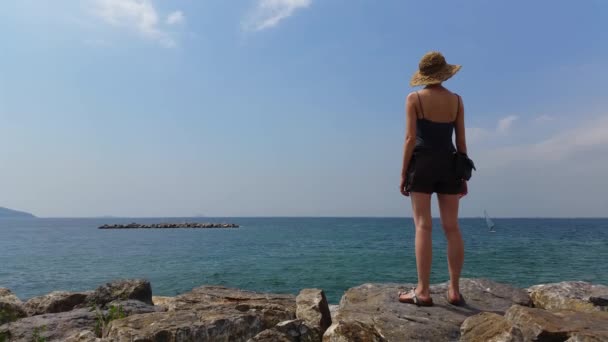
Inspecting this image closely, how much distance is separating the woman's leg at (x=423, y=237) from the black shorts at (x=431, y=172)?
0.11 m

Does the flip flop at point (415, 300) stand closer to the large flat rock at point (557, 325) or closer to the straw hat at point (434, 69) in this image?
the large flat rock at point (557, 325)

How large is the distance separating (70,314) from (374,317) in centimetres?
436

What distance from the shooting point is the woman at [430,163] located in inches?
185

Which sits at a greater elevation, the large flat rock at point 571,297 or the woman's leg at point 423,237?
the woman's leg at point 423,237

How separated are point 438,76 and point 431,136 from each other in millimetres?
731

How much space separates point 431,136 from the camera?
4.74 m

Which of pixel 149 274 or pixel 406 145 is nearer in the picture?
pixel 406 145

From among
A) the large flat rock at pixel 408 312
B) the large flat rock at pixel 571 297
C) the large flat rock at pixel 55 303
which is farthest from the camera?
the large flat rock at pixel 55 303

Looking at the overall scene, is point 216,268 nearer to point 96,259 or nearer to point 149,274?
point 149,274

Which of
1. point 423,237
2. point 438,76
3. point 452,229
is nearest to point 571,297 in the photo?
point 452,229

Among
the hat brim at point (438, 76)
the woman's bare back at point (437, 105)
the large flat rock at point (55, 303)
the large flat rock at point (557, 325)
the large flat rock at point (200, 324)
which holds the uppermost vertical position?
the hat brim at point (438, 76)

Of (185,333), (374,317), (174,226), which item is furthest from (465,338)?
(174,226)

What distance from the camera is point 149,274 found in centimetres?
2425

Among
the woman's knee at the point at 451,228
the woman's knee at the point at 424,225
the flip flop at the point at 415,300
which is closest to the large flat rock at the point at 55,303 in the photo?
the flip flop at the point at 415,300
